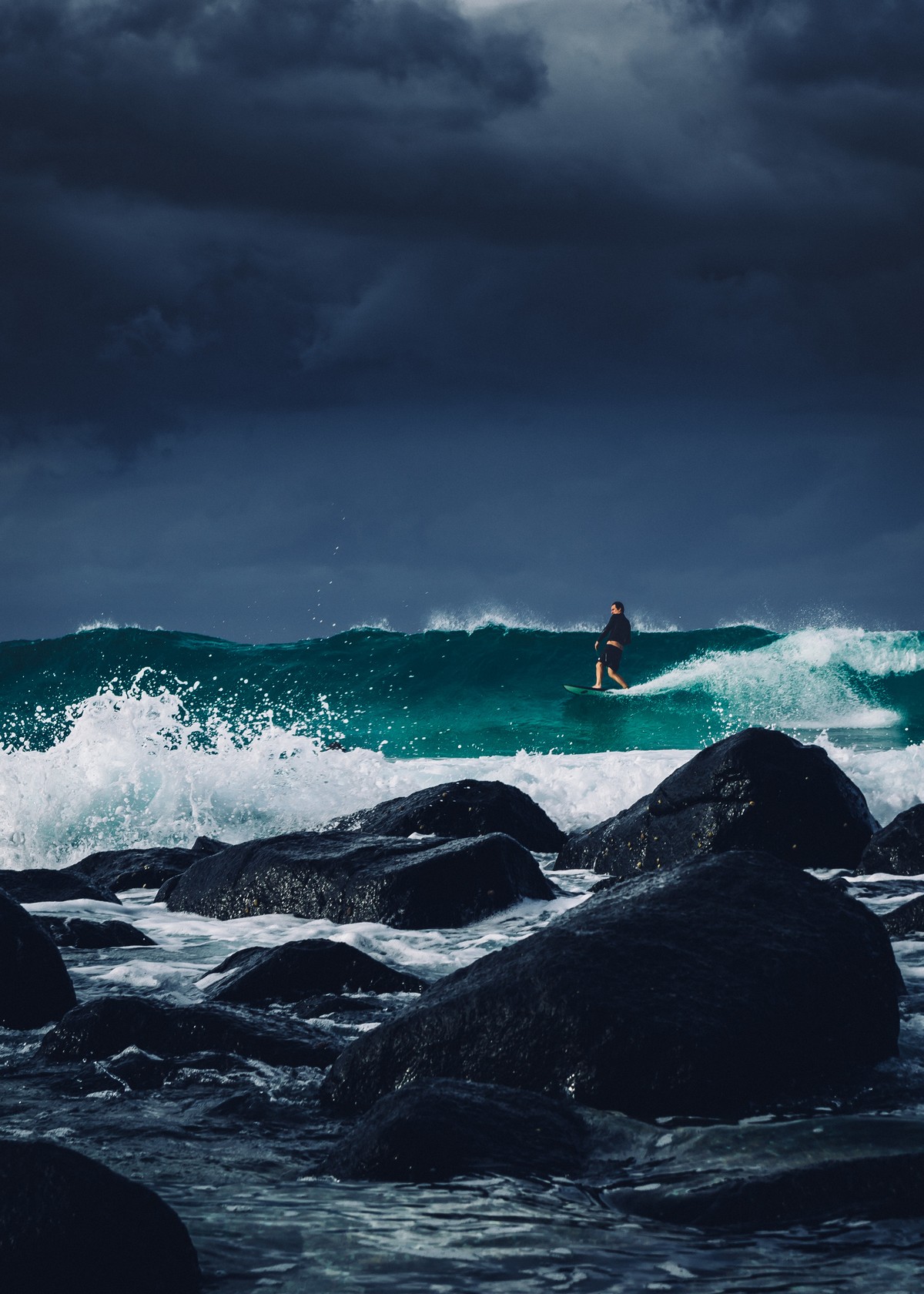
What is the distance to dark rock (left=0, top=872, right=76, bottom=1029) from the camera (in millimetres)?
4840

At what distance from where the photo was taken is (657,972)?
3916 mm

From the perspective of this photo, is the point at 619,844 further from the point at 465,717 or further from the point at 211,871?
the point at 465,717

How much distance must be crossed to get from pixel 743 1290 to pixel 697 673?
75.3ft

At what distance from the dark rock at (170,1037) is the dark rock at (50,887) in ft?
11.5

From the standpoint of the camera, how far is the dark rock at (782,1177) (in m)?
2.69

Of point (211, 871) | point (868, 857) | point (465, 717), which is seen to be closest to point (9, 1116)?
point (211, 871)

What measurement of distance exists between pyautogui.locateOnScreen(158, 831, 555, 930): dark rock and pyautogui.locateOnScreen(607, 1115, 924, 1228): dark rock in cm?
364

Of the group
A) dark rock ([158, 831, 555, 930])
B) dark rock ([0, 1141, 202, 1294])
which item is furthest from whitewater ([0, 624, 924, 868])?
dark rock ([0, 1141, 202, 1294])

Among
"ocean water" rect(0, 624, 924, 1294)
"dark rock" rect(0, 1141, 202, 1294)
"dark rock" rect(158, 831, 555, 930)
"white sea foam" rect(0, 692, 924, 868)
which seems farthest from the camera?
"white sea foam" rect(0, 692, 924, 868)

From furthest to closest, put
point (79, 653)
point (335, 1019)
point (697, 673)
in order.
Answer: point (79, 653), point (697, 673), point (335, 1019)

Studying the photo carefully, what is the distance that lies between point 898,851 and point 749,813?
1.05m

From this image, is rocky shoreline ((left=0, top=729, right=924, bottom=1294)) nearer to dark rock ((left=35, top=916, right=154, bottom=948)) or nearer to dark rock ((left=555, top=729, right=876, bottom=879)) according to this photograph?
dark rock ((left=35, top=916, right=154, bottom=948))

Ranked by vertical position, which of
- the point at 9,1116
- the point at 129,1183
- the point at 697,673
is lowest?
the point at 9,1116

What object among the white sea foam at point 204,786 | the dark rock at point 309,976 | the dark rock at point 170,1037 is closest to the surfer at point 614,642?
the white sea foam at point 204,786
